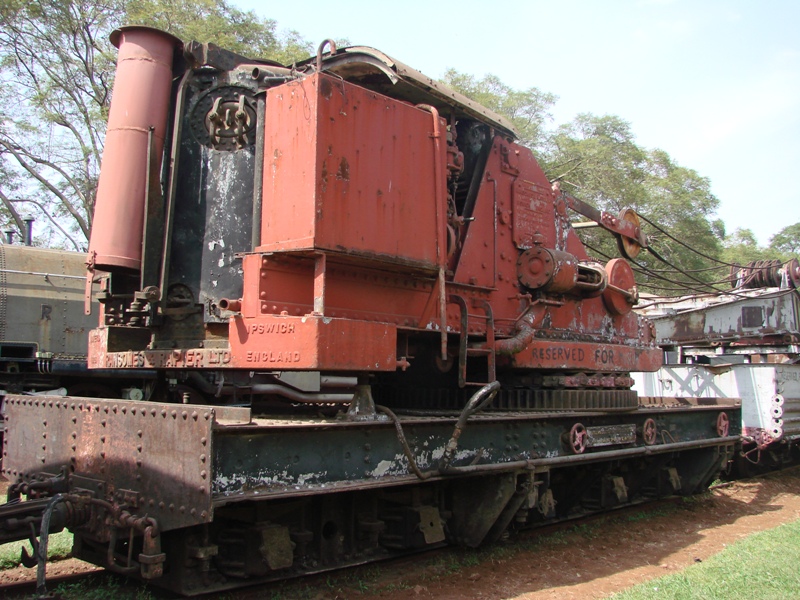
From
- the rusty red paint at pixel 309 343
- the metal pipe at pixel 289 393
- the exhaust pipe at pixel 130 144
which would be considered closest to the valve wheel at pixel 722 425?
the metal pipe at pixel 289 393

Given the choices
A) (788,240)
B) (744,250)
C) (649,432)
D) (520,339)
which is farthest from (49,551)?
(788,240)

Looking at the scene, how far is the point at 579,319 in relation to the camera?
8023 millimetres

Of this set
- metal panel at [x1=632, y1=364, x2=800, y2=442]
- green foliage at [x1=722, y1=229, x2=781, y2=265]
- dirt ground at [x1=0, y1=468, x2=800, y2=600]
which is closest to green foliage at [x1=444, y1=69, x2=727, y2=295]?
green foliage at [x1=722, y1=229, x2=781, y2=265]

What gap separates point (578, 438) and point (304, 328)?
3565mm

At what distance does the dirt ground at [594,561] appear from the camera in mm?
5695

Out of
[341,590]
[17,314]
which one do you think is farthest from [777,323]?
[17,314]

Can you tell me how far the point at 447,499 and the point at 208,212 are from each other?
3.25 metres

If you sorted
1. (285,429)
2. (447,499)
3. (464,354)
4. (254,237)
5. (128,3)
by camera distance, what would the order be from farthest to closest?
1. (128,3)
2. (447,499)
3. (464,354)
4. (254,237)
5. (285,429)

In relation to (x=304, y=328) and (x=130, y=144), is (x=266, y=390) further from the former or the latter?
(x=304, y=328)

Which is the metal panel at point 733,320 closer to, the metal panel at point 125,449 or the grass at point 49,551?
the grass at point 49,551

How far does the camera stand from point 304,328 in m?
4.73

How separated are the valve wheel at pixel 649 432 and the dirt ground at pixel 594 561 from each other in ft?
3.24

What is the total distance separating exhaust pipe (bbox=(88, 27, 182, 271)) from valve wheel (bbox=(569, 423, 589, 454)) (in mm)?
4194

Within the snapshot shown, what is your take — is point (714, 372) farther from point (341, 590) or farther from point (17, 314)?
point (17, 314)
